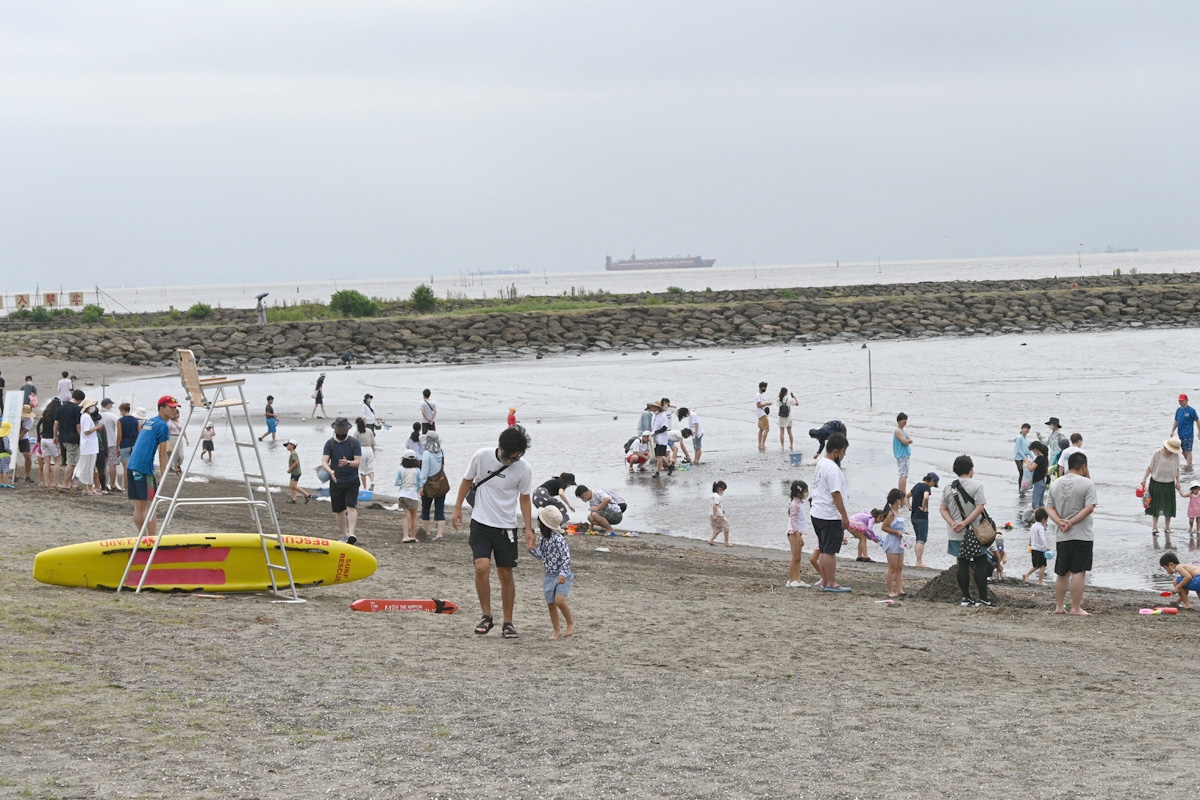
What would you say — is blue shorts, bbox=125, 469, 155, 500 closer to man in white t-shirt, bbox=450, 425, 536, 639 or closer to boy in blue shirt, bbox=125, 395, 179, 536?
boy in blue shirt, bbox=125, 395, 179, 536

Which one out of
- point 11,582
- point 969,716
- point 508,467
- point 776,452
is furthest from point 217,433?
point 969,716

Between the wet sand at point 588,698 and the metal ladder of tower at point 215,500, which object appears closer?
the wet sand at point 588,698

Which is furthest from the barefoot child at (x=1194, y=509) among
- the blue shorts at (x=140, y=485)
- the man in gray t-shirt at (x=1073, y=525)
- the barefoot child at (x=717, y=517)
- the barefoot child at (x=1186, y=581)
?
the blue shorts at (x=140, y=485)

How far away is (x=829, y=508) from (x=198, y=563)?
218 inches

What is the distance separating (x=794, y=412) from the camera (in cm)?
3130

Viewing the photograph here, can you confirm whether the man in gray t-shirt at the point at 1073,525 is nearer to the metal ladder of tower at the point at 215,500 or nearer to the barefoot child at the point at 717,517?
the barefoot child at the point at 717,517

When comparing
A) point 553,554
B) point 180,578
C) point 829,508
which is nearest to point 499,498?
point 553,554

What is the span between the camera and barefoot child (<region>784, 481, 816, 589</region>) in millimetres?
11305

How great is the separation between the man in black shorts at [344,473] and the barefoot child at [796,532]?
14.9ft

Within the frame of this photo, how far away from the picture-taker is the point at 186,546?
30.4ft

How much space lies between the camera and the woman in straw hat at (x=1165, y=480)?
1427 cm

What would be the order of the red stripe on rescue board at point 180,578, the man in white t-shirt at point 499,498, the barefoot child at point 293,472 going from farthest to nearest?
the barefoot child at point 293,472, the red stripe on rescue board at point 180,578, the man in white t-shirt at point 499,498

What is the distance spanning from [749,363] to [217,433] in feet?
83.2

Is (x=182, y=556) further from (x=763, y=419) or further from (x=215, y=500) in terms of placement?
(x=763, y=419)
